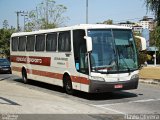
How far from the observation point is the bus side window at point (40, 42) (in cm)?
1943

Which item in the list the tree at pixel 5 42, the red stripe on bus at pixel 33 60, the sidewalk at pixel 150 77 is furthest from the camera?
the tree at pixel 5 42

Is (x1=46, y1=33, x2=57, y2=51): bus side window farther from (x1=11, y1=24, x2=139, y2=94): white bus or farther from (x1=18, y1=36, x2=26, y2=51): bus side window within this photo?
(x1=18, y1=36, x2=26, y2=51): bus side window

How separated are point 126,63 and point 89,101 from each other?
2.07 m

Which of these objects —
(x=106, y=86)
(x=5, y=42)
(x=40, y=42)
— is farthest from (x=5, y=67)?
(x=5, y=42)

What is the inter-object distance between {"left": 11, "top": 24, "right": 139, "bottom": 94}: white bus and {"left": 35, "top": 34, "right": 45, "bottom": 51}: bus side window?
116 cm

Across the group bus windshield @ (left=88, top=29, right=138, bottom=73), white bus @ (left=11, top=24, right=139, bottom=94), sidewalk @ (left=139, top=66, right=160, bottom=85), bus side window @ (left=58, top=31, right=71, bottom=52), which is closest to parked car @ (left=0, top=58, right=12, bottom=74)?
sidewalk @ (left=139, top=66, right=160, bottom=85)

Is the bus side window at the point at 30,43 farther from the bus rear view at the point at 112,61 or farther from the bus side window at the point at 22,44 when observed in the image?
the bus rear view at the point at 112,61

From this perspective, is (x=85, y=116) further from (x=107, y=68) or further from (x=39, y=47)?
(x=39, y=47)

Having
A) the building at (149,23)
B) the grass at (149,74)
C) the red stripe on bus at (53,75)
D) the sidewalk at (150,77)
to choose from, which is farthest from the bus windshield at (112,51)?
the grass at (149,74)

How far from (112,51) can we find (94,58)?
798mm

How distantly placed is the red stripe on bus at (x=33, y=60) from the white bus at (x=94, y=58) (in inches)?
25.4

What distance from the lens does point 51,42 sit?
60.3 ft

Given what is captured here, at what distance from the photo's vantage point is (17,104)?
496 inches

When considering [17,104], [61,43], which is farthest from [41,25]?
[17,104]
